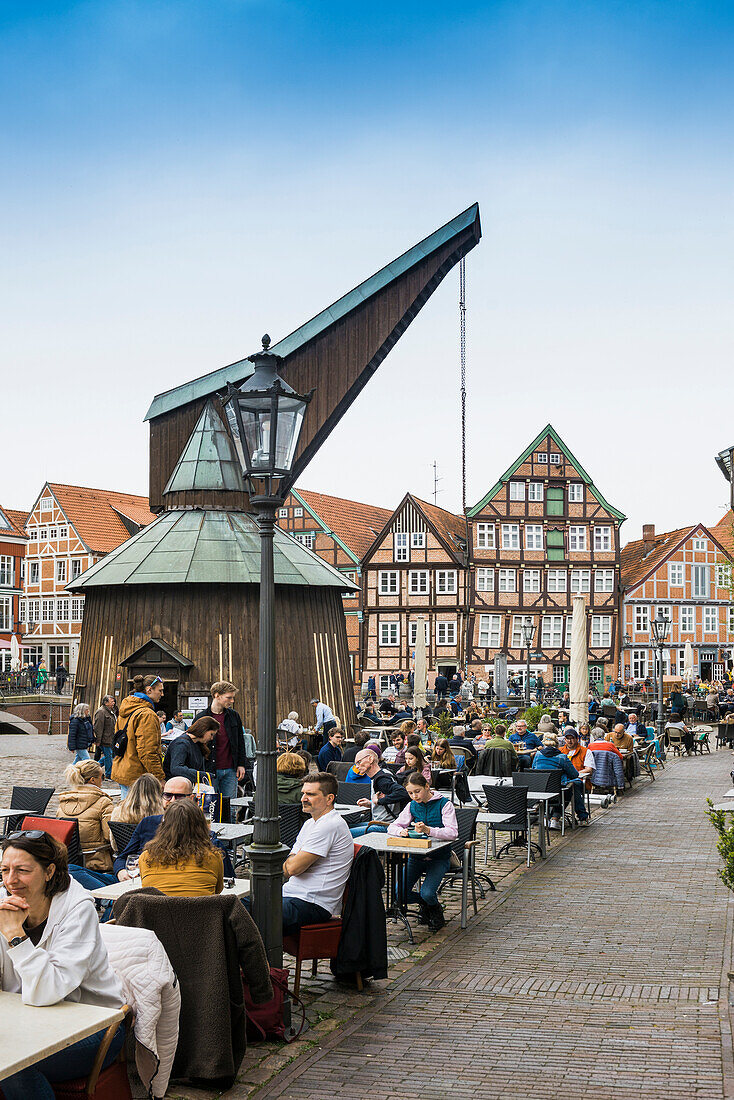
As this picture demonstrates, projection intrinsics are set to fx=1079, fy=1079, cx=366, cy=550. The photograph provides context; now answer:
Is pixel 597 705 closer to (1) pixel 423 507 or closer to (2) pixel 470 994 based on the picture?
(2) pixel 470 994

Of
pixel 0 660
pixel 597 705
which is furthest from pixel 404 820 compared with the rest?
pixel 0 660

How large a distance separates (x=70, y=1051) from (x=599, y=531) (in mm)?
48702

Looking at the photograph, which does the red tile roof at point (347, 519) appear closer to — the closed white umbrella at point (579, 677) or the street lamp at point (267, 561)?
the closed white umbrella at point (579, 677)

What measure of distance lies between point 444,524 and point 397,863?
44138 millimetres

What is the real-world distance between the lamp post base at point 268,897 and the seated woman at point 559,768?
7332 mm

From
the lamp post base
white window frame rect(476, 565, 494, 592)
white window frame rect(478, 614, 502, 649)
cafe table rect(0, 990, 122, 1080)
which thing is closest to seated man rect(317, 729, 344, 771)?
the lamp post base

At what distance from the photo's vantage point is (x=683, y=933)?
8336 mm

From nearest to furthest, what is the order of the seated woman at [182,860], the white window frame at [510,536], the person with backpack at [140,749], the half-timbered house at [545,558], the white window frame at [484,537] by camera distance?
the seated woman at [182,860] → the person with backpack at [140,749] → the half-timbered house at [545,558] → the white window frame at [484,537] → the white window frame at [510,536]

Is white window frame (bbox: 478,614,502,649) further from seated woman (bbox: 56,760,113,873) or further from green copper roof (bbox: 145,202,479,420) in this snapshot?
seated woman (bbox: 56,760,113,873)

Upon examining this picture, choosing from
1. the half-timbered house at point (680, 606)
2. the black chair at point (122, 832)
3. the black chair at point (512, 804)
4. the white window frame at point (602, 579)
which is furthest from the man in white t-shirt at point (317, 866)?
the half-timbered house at point (680, 606)


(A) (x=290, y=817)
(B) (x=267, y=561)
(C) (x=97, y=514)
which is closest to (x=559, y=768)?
(A) (x=290, y=817)

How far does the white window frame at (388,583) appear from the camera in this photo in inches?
2028

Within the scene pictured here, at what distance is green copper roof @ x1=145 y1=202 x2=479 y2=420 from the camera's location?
27.4m

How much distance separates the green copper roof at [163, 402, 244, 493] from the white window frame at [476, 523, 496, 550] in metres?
24.1
